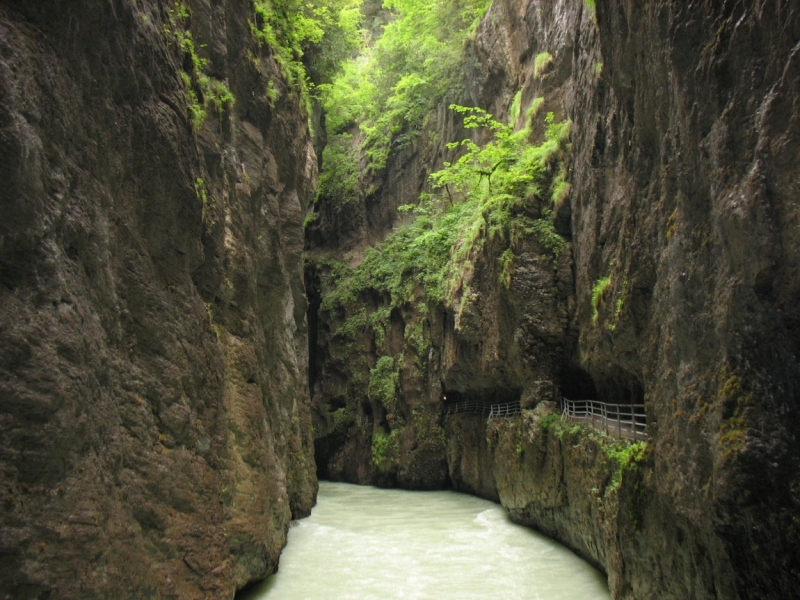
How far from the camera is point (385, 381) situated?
938 inches

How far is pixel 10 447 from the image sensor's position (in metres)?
4.09

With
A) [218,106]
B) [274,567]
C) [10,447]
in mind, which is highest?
[218,106]

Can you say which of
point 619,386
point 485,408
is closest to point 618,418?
point 619,386

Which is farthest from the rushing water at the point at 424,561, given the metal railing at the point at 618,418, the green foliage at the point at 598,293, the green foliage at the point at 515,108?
the green foliage at the point at 515,108

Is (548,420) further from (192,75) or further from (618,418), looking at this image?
(192,75)

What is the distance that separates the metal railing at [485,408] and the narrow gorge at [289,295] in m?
0.40

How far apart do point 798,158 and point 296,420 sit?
516 inches

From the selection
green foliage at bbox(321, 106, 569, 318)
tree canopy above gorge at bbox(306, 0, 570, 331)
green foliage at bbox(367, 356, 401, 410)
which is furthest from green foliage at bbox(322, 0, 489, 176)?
green foliage at bbox(367, 356, 401, 410)

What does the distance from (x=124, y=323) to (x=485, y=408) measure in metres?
15.1

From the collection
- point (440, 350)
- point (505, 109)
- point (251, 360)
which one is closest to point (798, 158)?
point (251, 360)

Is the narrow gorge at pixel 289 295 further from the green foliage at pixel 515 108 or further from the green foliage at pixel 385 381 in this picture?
the green foliage at pixel 385 381

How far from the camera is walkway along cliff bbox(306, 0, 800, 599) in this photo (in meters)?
4.80

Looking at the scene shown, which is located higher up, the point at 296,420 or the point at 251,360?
the point at 251,360

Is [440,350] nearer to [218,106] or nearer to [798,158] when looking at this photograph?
→ [218,106]
